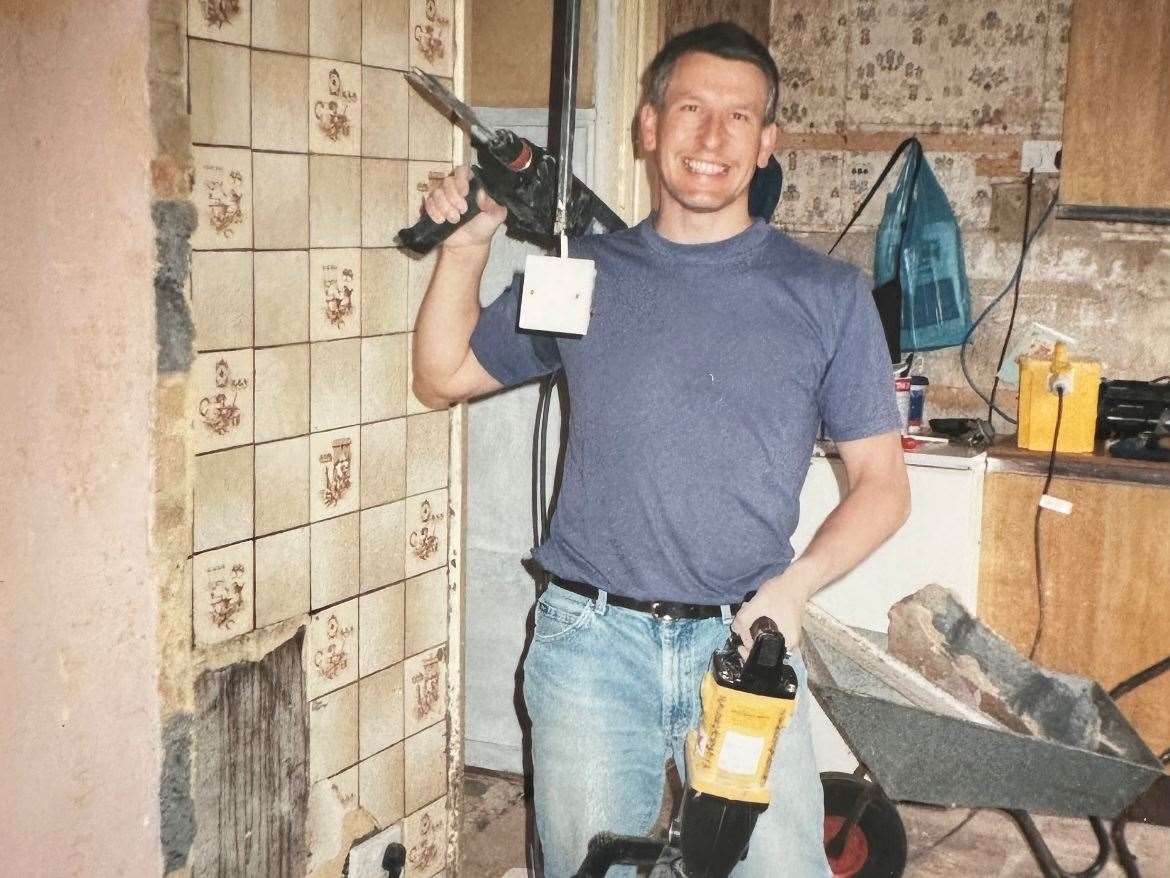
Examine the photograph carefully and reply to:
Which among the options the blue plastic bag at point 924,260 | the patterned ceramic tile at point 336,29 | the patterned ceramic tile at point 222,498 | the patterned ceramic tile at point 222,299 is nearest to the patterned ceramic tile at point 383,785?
the patterned ceramic tile at point 222,498

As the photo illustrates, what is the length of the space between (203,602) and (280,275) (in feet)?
1.55

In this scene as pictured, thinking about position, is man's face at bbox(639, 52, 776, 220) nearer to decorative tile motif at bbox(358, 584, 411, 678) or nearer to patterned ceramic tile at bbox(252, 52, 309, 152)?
patterned ceramic tile at bbox(252, 52, 309, 152)

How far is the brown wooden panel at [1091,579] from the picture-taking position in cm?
314

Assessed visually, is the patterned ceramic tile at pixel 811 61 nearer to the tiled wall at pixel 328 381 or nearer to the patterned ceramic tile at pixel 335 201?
the tiled wall at pixel 328 381

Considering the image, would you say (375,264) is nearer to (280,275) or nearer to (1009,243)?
(280,275)

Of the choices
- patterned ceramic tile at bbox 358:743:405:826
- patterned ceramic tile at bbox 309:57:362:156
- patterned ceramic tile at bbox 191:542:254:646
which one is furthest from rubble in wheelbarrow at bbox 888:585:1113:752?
patterned ceramic tile at bbox 309:57:362:156

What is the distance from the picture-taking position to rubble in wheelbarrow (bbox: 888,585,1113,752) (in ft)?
6.98

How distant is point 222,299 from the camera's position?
5.62 feet

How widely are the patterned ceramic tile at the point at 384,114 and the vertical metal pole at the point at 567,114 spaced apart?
27cm

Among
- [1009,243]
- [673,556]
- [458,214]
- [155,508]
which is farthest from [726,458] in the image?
[1009,243]

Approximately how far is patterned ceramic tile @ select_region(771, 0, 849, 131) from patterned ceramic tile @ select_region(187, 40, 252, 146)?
A: 7.80ft

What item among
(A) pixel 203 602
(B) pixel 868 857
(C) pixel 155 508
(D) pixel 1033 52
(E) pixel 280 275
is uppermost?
(D) pixel 1033 52

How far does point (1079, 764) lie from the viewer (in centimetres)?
181

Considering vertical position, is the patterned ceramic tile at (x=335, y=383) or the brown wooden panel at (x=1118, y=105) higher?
the brown wooden panel at (x=1118, y=105)
